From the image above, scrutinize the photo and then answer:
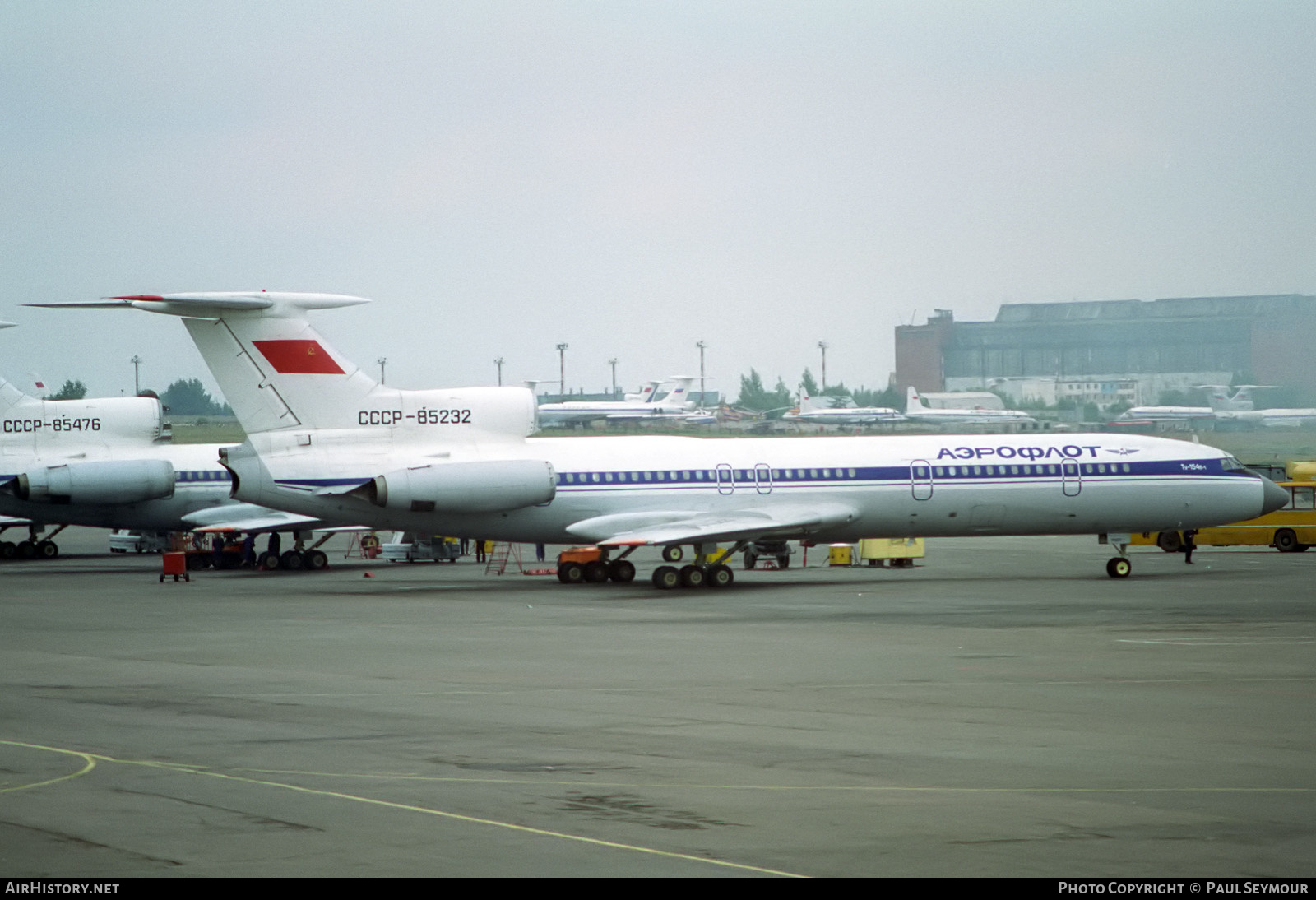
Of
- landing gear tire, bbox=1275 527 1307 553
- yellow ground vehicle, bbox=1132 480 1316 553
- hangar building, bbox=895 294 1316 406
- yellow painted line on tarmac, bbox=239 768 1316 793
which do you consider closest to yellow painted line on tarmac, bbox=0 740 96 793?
yellow painted line on tarmac, bbox=239 768 1316 793

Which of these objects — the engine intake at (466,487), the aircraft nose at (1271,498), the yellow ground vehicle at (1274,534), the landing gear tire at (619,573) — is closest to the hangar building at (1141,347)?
the yellow ground vehicle at (1274,534)

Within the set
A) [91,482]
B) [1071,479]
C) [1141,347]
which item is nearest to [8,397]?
[91,482]

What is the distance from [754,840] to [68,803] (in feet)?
18.0

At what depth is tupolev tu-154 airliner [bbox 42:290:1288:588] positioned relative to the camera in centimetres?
3747

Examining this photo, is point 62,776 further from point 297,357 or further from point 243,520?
point 243,520

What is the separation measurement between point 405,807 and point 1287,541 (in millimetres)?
43449

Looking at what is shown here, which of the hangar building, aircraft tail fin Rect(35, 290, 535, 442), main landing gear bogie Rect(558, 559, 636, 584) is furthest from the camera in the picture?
the hangar building

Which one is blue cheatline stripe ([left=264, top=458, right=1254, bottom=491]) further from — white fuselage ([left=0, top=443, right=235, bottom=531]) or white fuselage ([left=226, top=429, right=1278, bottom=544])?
white fuselage ([left=0, top=443, right=235, bottom=531])

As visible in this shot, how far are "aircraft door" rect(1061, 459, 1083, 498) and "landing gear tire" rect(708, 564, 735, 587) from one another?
8.98 metres

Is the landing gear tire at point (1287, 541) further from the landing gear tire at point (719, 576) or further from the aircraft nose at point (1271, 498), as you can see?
the landing gear tire at point (719, 576)

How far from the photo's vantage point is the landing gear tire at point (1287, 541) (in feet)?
162

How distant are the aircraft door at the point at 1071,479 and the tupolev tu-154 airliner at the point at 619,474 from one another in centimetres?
3
